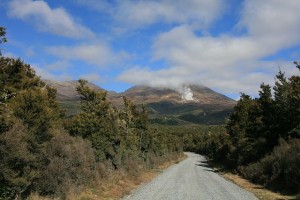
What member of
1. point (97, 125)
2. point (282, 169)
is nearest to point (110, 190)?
point (97, 125)

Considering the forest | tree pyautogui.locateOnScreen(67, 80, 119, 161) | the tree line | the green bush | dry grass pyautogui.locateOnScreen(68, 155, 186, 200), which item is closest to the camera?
the tree line

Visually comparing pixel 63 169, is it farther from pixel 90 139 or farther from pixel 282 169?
pixel 282 169

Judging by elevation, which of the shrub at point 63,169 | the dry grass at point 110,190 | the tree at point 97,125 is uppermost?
the tree at point 97,125

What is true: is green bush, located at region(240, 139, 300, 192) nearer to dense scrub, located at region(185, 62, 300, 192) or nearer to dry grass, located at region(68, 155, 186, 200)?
dense scrub, located at region(185, 62, 300, 192)

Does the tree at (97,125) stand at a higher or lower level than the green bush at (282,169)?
higher

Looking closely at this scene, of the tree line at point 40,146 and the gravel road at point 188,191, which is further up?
the tree line at point 40,146

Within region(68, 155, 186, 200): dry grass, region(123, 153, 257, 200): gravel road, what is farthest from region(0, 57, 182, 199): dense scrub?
region(123, 153, 257, 200): gravel road

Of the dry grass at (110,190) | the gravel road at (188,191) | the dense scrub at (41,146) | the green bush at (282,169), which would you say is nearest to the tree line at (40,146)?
the dense scrub at (41,146)

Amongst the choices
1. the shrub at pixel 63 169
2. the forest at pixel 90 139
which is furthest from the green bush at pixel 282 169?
the shrub at pixel 63 169

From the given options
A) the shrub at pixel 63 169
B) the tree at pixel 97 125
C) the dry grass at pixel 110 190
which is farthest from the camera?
the tree at pixel 97 125

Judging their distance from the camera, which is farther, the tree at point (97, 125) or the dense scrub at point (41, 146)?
the tree at point (97, 125)

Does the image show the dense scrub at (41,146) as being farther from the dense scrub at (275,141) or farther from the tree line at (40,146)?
the dense scrub at (275,141)

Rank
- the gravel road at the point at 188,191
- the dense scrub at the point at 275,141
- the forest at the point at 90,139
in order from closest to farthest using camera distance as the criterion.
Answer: the forest at the point at 90,139, the gravel road at the point at 188,191, the dense scrub at the point at 275,141

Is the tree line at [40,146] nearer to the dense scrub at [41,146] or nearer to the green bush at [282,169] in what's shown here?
the dense scrub at [41,146]
